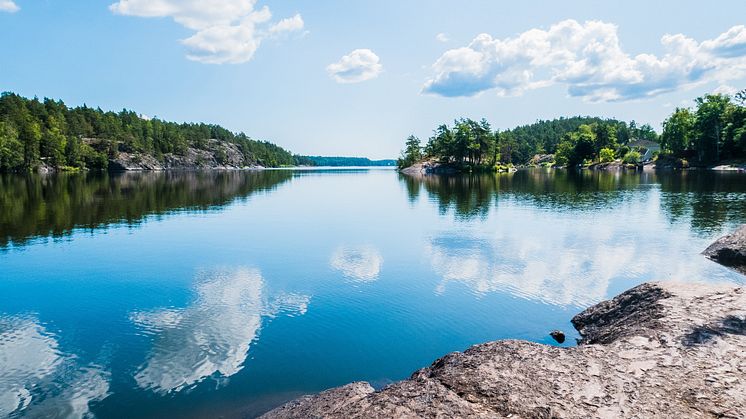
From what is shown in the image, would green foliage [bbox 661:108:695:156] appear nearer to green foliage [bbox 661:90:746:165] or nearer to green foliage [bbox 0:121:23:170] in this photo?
green foliage [bbox 661:90:746:165]

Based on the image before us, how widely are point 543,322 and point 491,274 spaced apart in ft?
22.5

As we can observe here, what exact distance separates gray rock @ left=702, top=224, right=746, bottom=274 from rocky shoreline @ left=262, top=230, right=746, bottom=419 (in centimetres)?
1583

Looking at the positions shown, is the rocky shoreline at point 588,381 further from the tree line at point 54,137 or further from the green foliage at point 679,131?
the green foliage at point 679,131

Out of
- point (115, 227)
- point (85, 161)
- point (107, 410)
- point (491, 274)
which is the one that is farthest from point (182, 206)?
point (85, 161)

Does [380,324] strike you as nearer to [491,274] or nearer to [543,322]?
[543,322]

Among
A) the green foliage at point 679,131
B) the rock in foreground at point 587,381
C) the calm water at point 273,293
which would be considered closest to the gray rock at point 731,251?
the calm water at point 273,293

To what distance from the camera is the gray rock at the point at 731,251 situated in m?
25.3

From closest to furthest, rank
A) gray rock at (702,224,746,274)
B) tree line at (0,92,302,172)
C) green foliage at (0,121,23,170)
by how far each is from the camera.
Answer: gray rock at (702,224,746,274)
green foliage at (0,121,23,170)
tree line at (0,92,302,172)

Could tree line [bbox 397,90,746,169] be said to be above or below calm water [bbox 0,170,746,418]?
above

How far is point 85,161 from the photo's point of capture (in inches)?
6836

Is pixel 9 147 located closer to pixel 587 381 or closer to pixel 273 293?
pixel 273 293

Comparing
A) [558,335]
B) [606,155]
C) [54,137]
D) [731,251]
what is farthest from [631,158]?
[54,137]

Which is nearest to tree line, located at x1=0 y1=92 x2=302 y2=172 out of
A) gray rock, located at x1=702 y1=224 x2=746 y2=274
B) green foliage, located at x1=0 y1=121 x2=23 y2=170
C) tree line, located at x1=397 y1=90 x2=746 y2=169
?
green foliage, located at x1=0 y1=121 x2=23 y2=170

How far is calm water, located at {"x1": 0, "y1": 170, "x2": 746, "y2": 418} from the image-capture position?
→ 12.6 m
